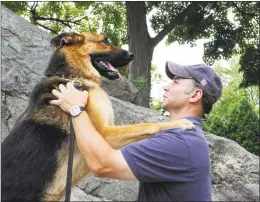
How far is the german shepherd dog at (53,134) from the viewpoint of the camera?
7.32 feet

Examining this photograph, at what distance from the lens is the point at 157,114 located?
580cm

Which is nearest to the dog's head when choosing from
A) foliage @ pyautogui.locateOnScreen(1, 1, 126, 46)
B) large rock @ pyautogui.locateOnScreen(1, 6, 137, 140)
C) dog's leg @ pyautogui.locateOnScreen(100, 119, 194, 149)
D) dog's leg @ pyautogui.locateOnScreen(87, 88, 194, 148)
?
dog's leg @ pyautogui.locateOnScreen(87, 88, 194, 148)

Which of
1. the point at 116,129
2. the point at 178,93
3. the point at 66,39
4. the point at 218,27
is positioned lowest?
the point at 116,129

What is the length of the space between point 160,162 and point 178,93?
41cm

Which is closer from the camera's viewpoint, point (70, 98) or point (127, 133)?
point (70, 98)

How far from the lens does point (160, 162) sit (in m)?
1.80

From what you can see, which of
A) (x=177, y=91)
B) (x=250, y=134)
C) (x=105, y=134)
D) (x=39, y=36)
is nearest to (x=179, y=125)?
(x=177, y=91)

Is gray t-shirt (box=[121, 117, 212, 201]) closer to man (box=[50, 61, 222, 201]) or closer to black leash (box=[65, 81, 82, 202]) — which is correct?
man (box=[50, 61, 222, 201])

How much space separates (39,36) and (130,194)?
8.58ft

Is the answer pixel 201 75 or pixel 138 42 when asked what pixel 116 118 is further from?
pixel 138 42

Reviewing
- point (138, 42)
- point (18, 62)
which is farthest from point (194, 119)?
point (138, 42)

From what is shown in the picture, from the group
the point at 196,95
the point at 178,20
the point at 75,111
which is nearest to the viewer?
the point at 75,111

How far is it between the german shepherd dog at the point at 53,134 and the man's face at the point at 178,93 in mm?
98

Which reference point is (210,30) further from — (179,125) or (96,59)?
(179,125)
